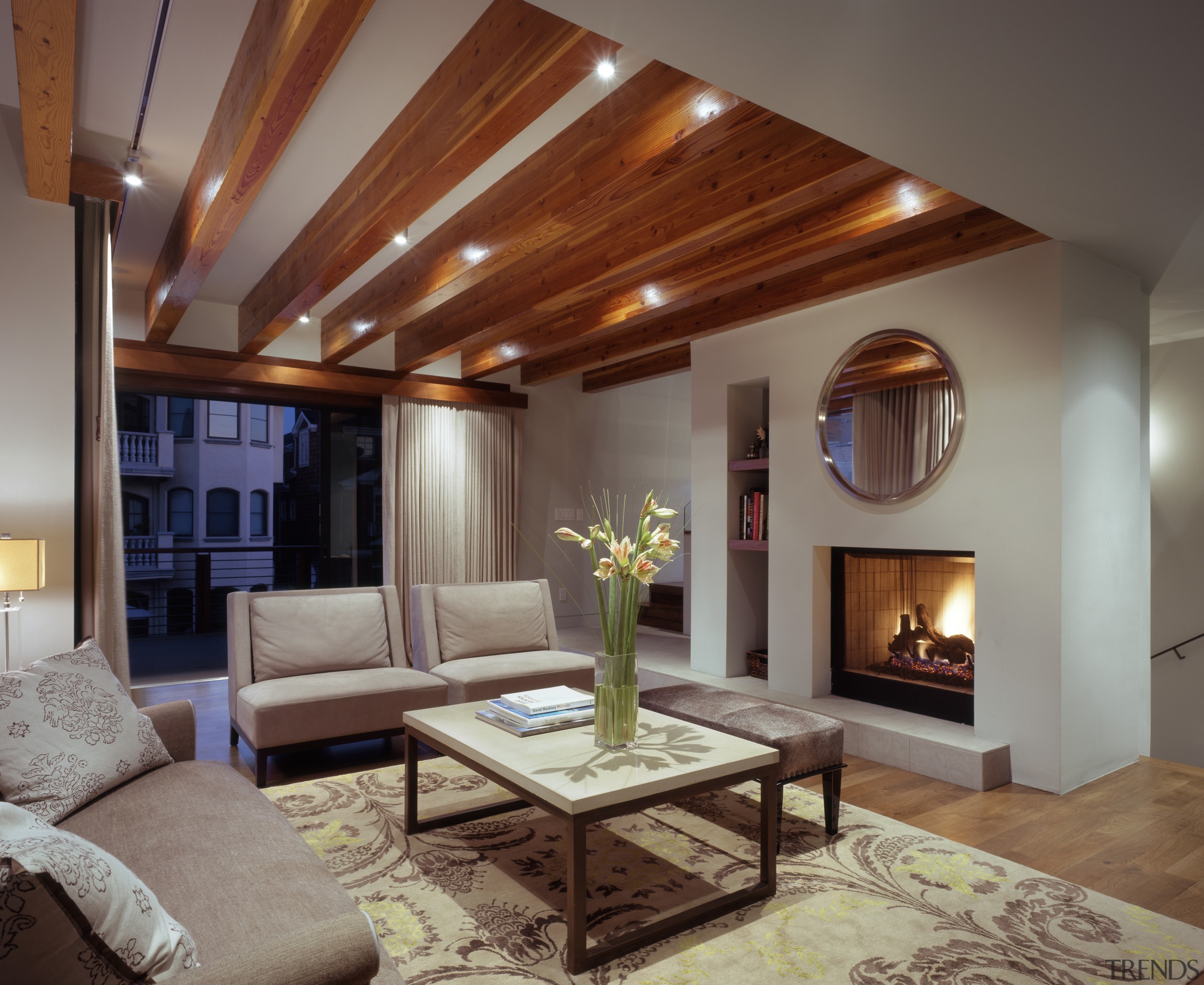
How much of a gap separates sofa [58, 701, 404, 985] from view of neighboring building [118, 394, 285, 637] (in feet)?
25.2

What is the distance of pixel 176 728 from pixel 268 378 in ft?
12.4

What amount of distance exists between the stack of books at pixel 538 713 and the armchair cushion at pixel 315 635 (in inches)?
52.7

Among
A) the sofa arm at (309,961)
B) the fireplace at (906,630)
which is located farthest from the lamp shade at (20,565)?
the fireplace at (906,630)

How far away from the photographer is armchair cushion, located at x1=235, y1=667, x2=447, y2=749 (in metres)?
3.31

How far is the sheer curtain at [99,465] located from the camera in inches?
138

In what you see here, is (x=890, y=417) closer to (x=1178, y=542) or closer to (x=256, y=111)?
(x=1178, y=542)

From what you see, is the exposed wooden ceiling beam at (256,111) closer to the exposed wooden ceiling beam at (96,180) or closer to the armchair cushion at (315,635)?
the exposed wooden ceiling beam at (96,180)

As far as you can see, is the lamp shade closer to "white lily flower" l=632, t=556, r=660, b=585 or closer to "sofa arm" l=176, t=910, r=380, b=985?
"white lily flower" l=632, t=556, r=660, b=585

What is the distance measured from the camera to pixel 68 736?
2035 mm

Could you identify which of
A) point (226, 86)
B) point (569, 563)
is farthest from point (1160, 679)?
point (226, 86)

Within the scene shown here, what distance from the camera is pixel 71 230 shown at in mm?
3412

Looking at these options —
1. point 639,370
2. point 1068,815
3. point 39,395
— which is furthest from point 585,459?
point 1068,815

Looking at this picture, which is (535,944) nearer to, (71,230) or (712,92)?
(712,92)

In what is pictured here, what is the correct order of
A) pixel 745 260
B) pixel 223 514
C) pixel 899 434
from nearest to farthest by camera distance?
Result: pixel 745 260
pixel 899 434
pixel 223 514
